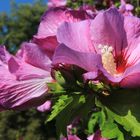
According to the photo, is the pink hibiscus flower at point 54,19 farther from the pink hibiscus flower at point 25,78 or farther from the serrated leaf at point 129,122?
the serrated leaf at point 129,122

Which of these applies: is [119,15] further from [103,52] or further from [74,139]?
[74,139]

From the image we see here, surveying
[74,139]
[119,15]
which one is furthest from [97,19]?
[74,139]

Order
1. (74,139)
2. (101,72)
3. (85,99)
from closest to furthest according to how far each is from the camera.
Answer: (101,72)
(85,99)
(74,139)

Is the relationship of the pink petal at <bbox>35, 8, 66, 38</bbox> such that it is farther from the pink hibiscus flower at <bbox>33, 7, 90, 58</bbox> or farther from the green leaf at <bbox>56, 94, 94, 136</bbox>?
the green leaf at <bbox>56, 94, 94, 136</bbox>

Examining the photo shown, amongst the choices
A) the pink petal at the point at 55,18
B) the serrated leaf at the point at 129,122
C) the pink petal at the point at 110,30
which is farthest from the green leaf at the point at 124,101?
the pink petal at the point at 55,18

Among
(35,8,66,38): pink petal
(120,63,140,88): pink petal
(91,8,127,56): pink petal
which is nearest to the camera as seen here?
(120,63,140,88): pink petal

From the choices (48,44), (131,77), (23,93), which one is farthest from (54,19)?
(131,77)

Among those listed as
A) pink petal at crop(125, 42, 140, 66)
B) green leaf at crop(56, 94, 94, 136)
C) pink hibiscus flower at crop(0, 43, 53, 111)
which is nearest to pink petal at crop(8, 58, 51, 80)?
pink hibiscus flower at crop(0, 43, 53, 111)

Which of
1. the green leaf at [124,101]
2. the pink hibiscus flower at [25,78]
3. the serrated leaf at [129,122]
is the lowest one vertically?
the serrated leaf at [129,122]

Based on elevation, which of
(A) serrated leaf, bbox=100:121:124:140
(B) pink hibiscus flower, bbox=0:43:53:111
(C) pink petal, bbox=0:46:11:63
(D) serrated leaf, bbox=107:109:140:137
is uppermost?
(C) pink petal, bbox=0:46:11:63
